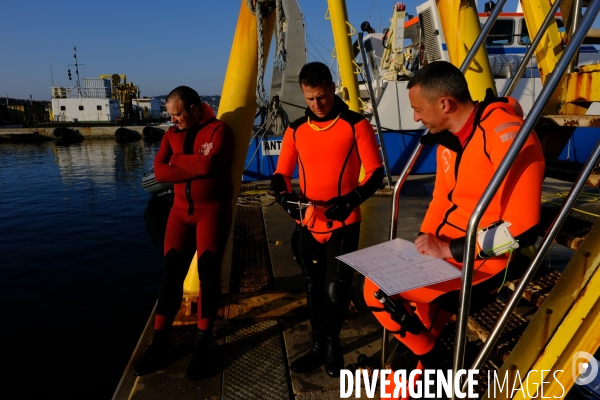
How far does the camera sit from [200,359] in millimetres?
Result: 2766

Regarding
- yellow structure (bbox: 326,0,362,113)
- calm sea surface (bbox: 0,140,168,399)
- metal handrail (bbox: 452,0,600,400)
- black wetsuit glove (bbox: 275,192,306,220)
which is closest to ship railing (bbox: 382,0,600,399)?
metal handrail (bbox: 452,0,600,400)

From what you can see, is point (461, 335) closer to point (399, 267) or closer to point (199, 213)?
point (399, 267)

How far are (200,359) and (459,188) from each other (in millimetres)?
2020

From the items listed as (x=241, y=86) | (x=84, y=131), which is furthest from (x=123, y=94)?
(x=241, y=86)

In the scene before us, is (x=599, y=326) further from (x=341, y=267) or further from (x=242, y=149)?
(x=242, y=149)

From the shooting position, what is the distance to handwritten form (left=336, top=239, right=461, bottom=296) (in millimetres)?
1691

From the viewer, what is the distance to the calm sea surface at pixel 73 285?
4125 mm

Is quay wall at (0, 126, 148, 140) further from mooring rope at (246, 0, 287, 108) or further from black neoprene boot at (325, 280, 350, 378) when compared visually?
black neoprene boot at (325, 280, 350, 378)

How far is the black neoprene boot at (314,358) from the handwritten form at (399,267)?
41.3 inches

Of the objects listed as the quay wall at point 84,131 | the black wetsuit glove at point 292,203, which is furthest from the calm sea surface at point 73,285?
the quay wall at point 84,131

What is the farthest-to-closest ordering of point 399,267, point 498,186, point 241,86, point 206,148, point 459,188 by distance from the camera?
point 241,86, point 206,148, point 459,188, point 399,267, point 498,186

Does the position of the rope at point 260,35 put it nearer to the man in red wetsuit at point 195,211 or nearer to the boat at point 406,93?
the man in red wetsuit at point 195,211

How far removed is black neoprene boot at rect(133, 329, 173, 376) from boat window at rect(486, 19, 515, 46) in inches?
468

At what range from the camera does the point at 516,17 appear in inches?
436
